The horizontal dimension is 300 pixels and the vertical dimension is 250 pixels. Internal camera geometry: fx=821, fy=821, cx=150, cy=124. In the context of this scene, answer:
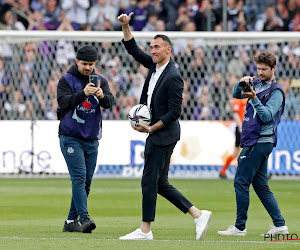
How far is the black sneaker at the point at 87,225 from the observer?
372 inches

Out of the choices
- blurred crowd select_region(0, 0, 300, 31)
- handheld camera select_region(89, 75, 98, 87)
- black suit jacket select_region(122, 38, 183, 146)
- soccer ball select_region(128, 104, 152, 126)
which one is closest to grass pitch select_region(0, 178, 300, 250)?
black suit jacket select_region(122, 38, 183, 146)

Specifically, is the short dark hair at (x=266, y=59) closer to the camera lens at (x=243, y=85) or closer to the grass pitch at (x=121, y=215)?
the camera lens at (x=243, y=85)

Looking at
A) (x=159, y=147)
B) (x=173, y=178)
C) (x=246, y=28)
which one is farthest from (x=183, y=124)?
(x=159, y=147)

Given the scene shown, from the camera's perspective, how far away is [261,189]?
31.6 ft

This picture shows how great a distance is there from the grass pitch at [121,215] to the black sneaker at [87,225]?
95mm

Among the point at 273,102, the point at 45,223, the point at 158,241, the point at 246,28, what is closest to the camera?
the point at 158,241

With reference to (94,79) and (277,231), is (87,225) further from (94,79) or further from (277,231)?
(277,231)

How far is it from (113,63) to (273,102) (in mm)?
12358

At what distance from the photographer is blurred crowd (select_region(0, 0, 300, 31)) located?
2386 centimetres

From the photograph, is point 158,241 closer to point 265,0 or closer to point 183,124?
point 183,124

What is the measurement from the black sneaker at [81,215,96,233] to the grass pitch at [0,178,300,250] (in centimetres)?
9

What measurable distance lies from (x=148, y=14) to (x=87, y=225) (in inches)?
613

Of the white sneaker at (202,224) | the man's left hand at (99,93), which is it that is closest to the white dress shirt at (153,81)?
the man's left hand at (99,93)

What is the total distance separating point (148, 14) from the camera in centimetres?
2436
